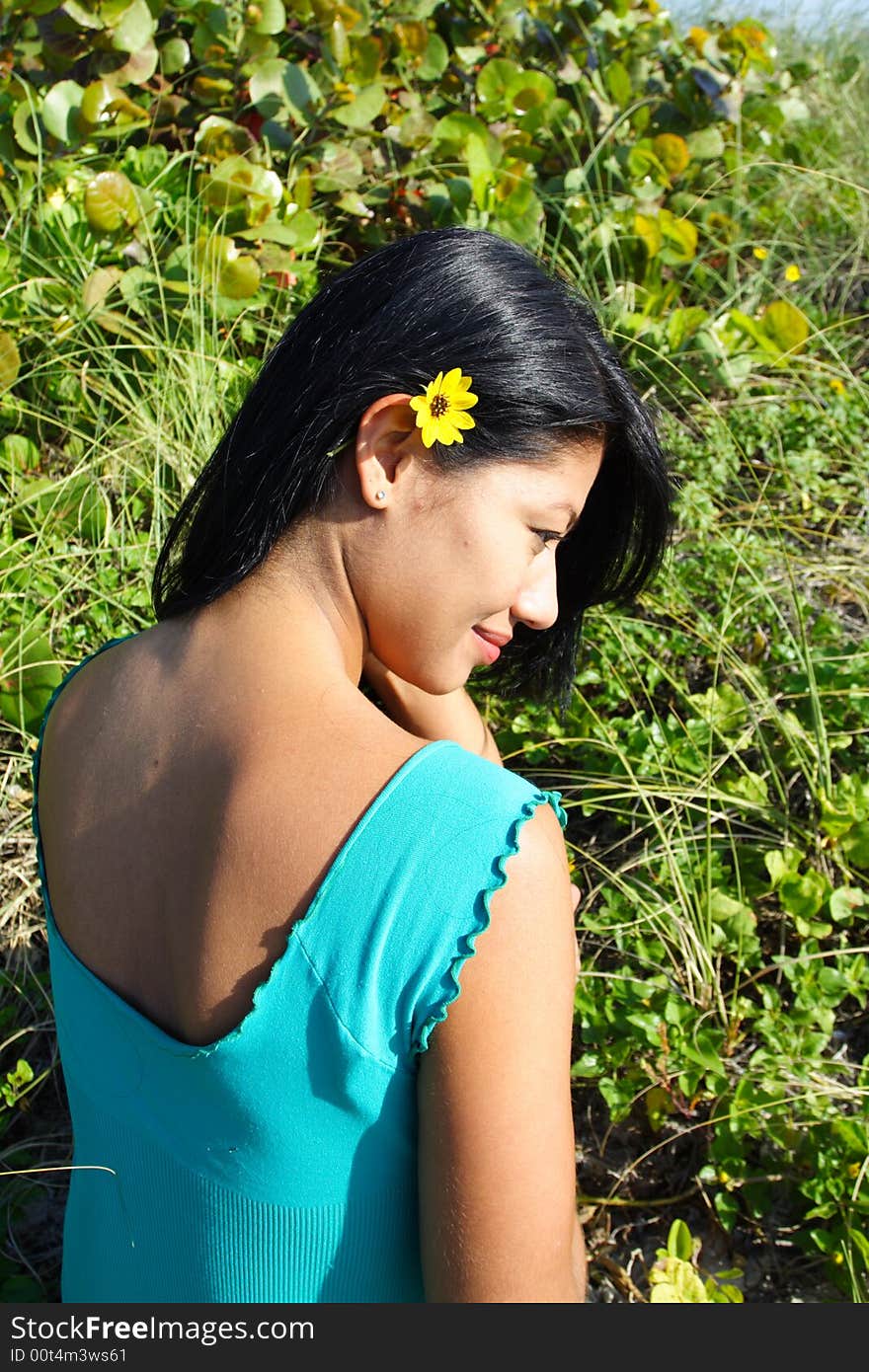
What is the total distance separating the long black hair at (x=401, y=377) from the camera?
120 cm

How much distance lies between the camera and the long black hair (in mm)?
1203

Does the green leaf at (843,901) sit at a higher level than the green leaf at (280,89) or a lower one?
lower

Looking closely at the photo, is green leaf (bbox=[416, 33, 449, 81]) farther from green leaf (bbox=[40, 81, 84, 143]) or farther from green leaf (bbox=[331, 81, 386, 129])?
green leaf (bbox=[40, 81, 84, 143])

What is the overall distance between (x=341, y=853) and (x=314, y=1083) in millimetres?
216

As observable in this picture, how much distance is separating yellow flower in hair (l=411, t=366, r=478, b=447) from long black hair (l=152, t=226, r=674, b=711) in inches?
1.1

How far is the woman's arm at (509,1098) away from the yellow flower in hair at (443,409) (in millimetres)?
377

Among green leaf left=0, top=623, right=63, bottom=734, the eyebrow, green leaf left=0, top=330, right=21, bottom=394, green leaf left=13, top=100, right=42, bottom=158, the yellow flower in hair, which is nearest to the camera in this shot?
the yellow flower in hair

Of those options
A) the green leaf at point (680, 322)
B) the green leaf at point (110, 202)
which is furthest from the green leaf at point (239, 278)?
the green leaf at point (680, 322)

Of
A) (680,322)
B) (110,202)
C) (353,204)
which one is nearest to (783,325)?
(680,322)

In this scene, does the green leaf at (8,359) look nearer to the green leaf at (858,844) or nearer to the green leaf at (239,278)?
the green leaf at (239,278)

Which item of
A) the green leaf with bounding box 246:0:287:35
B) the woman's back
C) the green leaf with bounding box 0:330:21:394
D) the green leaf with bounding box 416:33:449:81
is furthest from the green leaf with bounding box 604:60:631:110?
the woman's back

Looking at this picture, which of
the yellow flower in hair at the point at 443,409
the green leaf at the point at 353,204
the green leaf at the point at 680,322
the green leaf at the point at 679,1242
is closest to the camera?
the yellow flower in hair at the point at 443,409

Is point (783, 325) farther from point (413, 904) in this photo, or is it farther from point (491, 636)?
point (413, 904)

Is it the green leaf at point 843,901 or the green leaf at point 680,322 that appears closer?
the green leaf at point 843,901
